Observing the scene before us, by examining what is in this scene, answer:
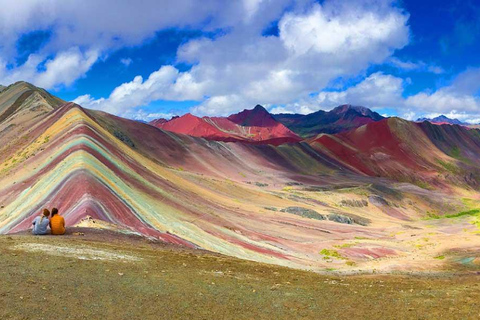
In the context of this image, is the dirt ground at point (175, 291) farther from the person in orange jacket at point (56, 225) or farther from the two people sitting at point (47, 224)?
the person in orange jacket at point (56, 225)

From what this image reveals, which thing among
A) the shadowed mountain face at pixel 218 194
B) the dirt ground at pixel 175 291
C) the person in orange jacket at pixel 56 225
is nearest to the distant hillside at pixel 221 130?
the shadowed mountain face at pixel 218 194

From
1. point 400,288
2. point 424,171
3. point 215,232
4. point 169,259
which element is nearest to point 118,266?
point 169,259

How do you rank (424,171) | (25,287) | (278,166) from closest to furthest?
(25,287)
(278,166)
(424,171)

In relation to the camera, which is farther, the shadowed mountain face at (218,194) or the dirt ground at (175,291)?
the shadowed mountain face at (218,194)

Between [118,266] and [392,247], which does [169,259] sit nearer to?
[118,266]

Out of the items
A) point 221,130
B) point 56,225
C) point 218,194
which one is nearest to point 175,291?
point 56,225

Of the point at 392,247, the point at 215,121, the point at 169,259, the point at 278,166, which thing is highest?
the point at 215,121
